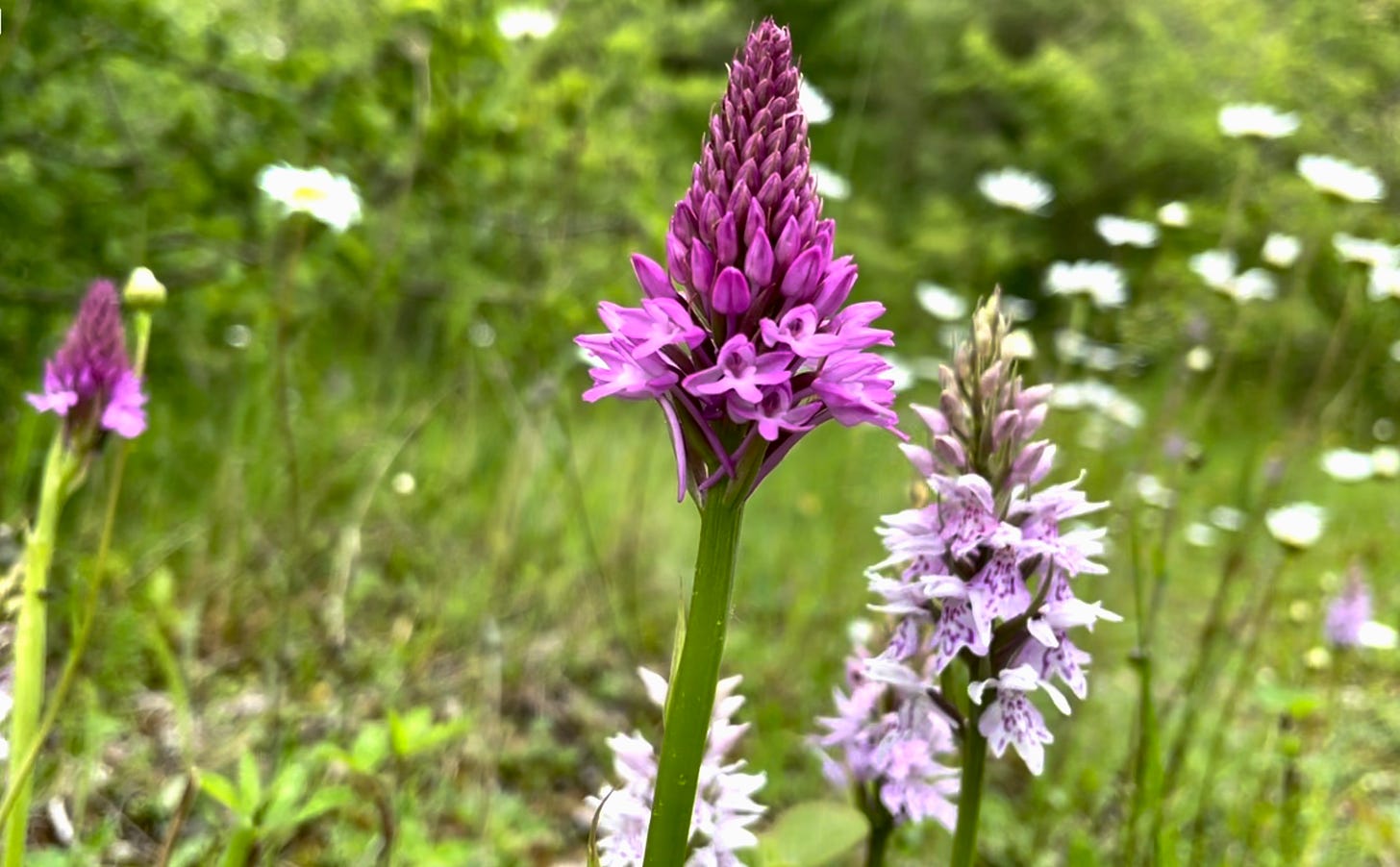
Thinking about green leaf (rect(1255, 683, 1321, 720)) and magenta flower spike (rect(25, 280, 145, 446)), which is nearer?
magenta flower spike (rect(25, 280, 145, 446))

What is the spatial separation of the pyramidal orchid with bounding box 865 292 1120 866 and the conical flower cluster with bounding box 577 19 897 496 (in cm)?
22

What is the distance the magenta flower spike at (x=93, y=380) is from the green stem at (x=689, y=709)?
0.84 meters

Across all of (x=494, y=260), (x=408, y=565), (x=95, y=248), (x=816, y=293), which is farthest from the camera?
(x=494, y=260)

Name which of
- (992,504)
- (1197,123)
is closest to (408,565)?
(992,504)

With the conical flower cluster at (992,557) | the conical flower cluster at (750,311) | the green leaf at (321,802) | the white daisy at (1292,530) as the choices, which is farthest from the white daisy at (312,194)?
the white daisy at (1292,530)

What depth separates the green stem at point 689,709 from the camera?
894 mm

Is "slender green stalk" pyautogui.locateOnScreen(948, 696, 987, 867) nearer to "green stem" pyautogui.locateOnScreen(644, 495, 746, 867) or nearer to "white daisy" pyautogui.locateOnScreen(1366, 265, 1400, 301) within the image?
"green stem" pyautogui.locateOnScreen(644, 495, 746, 867)

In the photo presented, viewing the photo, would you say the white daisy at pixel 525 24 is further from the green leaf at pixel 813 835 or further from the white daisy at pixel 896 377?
the green leaf at pixel 813 835

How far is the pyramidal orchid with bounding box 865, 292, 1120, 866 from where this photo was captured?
106 centimetres

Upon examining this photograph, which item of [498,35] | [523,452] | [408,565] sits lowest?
[408,565]

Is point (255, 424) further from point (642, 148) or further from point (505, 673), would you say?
point (642, 148)

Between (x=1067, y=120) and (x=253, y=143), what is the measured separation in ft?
36.9

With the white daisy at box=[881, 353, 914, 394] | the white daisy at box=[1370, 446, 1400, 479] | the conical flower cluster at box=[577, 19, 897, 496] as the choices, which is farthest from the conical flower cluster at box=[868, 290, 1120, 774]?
the white daisy at box=[1370, 446, 1400, 479]

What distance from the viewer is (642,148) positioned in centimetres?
454
